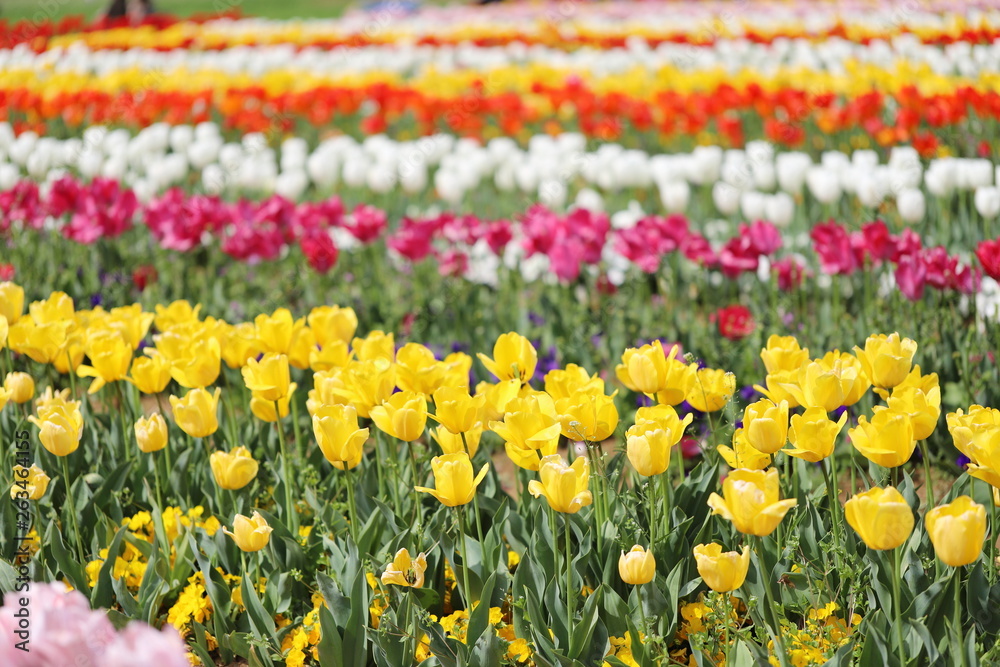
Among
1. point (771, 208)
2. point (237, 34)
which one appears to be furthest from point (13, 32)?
point (771, 208)

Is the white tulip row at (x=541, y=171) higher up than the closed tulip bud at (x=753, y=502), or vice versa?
the closed tulip bud at (x=753, y=502)

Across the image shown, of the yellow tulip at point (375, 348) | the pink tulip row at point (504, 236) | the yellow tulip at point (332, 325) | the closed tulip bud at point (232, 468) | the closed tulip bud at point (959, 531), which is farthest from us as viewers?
the pink tulip row at point (504, 236)

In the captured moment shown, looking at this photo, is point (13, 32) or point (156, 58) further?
point (13, 32)

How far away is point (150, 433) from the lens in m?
2.32

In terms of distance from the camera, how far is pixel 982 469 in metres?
1.70

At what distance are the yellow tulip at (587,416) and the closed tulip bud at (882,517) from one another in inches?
20.6

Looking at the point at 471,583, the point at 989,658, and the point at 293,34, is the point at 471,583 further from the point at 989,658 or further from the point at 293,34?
the point at 293,34

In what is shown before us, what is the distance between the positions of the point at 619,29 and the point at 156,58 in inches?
267

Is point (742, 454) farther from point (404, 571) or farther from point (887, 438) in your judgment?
point (404, 571)

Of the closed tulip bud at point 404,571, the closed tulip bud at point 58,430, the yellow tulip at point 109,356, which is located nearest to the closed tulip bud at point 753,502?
the closed tulip bud at point 404,571

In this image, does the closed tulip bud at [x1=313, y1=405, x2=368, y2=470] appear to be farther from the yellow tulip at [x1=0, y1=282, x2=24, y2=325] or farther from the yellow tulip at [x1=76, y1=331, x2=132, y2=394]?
the yellow tulip at [x1=0, y1=282, x2=24, y2=325]

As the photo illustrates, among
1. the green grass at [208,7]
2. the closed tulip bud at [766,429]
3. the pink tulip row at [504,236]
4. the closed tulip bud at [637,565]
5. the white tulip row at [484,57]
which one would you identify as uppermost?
the closed tulip bud at [766,429]

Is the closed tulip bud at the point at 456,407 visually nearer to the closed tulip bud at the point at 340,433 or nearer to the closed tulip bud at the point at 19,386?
the closed tulip bud at the point at 340,433

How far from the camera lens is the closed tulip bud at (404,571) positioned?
6.59ft
